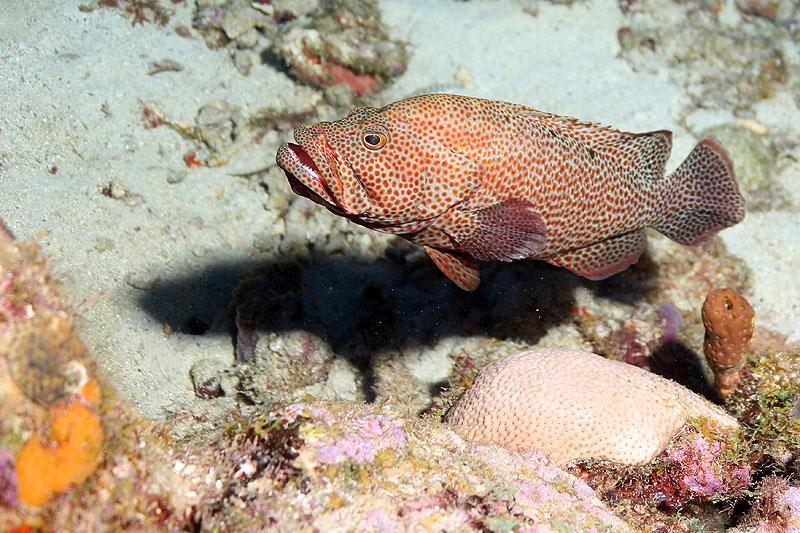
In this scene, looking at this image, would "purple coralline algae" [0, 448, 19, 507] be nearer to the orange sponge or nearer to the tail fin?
the orange sponge

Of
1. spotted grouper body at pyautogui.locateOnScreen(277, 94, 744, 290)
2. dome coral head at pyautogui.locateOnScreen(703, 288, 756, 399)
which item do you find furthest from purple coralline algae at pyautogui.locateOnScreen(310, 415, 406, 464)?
dome coral head at pyautogui.locateOnScreen(703, 288, 756, 399)

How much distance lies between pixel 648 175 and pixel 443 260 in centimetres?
165

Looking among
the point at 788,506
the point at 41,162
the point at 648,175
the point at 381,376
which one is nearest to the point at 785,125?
the point at 648,175

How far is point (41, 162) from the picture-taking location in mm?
4578

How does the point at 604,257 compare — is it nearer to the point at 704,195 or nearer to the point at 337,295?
the point at 704,195

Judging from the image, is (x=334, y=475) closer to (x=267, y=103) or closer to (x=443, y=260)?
(x=443, y=260)

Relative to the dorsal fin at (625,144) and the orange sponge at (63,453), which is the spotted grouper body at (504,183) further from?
the orange sponge at (63,453)

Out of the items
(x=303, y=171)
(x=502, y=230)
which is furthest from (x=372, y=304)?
(x=303, y=171)

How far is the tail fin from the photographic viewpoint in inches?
155

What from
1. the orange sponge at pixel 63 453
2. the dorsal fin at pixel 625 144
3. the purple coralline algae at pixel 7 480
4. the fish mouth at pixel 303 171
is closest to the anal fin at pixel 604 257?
the dorsal fin at pixel 625 144

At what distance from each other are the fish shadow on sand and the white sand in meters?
0.11

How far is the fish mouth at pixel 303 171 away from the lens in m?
2.87

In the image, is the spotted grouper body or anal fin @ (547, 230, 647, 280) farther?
anal fin @ (547, 230, 647, 280)

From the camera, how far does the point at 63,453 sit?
1.59 m
